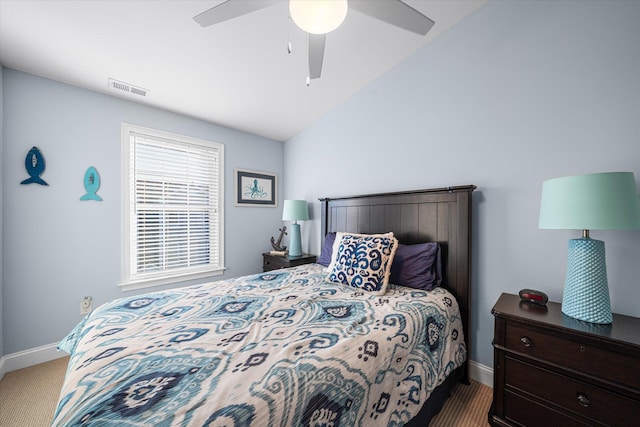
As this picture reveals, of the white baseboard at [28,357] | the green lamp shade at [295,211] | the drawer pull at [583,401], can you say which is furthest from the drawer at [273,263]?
the drawer pull at [583,401]

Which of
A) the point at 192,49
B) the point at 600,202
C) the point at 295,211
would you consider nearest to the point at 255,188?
the point at 295,211

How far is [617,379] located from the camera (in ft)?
3.21

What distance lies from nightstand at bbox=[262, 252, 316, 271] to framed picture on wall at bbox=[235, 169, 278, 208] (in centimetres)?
82

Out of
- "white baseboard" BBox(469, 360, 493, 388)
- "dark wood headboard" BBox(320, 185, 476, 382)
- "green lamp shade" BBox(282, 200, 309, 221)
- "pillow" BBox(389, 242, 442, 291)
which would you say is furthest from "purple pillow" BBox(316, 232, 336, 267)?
"white baseboard" BBox(469, 360, 493, 388)

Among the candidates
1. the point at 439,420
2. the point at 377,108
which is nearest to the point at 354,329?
the point at 439,420

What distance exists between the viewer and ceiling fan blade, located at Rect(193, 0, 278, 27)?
3.67 ft

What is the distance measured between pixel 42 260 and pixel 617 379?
391cm

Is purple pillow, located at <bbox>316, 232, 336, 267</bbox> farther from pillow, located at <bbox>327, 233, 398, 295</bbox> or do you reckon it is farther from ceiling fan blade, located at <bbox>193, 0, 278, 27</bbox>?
ceiling fan blade, located at <bbox>193, 0, 278, 27</bbox>

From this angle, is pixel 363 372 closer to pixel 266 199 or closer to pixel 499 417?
pixel 499 417

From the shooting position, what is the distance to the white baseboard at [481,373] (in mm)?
1667

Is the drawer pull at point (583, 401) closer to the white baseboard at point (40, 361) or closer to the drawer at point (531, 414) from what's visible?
the drawer at point (531, 414)

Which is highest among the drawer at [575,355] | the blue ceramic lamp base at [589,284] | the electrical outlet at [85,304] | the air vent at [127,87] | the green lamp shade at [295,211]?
the air vent at [127,87]

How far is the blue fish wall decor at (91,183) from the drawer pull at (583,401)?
3.75 m

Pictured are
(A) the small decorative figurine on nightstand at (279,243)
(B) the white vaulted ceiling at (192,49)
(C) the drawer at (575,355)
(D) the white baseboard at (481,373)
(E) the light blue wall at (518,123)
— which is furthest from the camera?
(A) the small decorative figurine on nightstand at (279,243)
